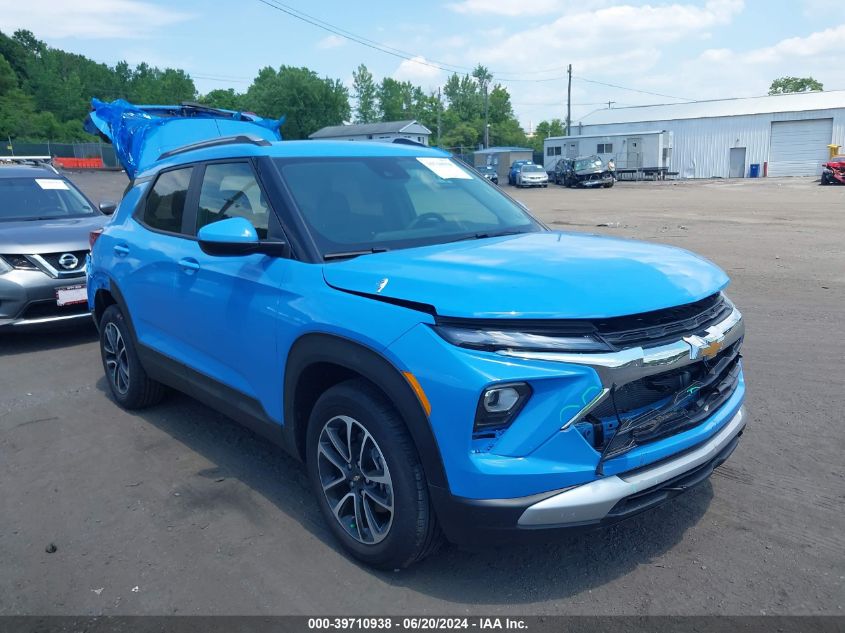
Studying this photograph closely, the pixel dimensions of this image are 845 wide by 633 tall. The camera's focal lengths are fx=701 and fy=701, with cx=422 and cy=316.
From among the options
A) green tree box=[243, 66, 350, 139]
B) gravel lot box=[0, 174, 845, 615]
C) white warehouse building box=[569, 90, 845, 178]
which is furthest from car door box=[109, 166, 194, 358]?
green tree box=[243, 66, 350, 139]

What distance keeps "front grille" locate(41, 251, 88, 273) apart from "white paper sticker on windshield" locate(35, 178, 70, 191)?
6.69ft

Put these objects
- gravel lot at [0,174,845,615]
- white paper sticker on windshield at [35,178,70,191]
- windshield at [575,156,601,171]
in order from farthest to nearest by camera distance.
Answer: windshield at [575,156,601,171] < white paper sticker on windshield at [35,178,70,191] < gravel lot at [0,174,845,615]

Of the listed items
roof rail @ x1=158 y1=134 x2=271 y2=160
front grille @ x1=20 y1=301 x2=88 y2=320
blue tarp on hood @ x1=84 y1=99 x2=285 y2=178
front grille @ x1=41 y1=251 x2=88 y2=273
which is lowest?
front grille @ x1=20 y1=301 x2=88 y2=320

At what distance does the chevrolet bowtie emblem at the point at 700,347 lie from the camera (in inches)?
110

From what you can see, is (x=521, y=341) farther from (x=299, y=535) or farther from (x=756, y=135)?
(x=756, y=135)

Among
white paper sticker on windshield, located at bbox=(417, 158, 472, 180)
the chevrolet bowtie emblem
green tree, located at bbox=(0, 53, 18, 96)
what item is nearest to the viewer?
the chevrolet bowtie emblem

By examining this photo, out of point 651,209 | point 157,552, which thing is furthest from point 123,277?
point 651,209

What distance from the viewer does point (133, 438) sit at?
4.79m

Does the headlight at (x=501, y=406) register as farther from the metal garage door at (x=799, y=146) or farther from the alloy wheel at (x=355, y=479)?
the metal garage door at (x=799, y=146)

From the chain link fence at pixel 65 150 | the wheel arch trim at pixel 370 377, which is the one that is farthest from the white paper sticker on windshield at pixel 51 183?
the chain link fence at pixel 65 150

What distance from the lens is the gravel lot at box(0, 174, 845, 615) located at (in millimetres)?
2920

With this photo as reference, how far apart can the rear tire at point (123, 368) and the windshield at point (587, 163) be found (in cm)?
3878

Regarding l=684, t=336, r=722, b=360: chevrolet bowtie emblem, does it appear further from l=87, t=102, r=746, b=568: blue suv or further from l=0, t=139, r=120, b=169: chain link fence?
l=0, t=139, r=120, b=169: chain link fence

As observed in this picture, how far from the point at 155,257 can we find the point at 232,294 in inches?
44.3
